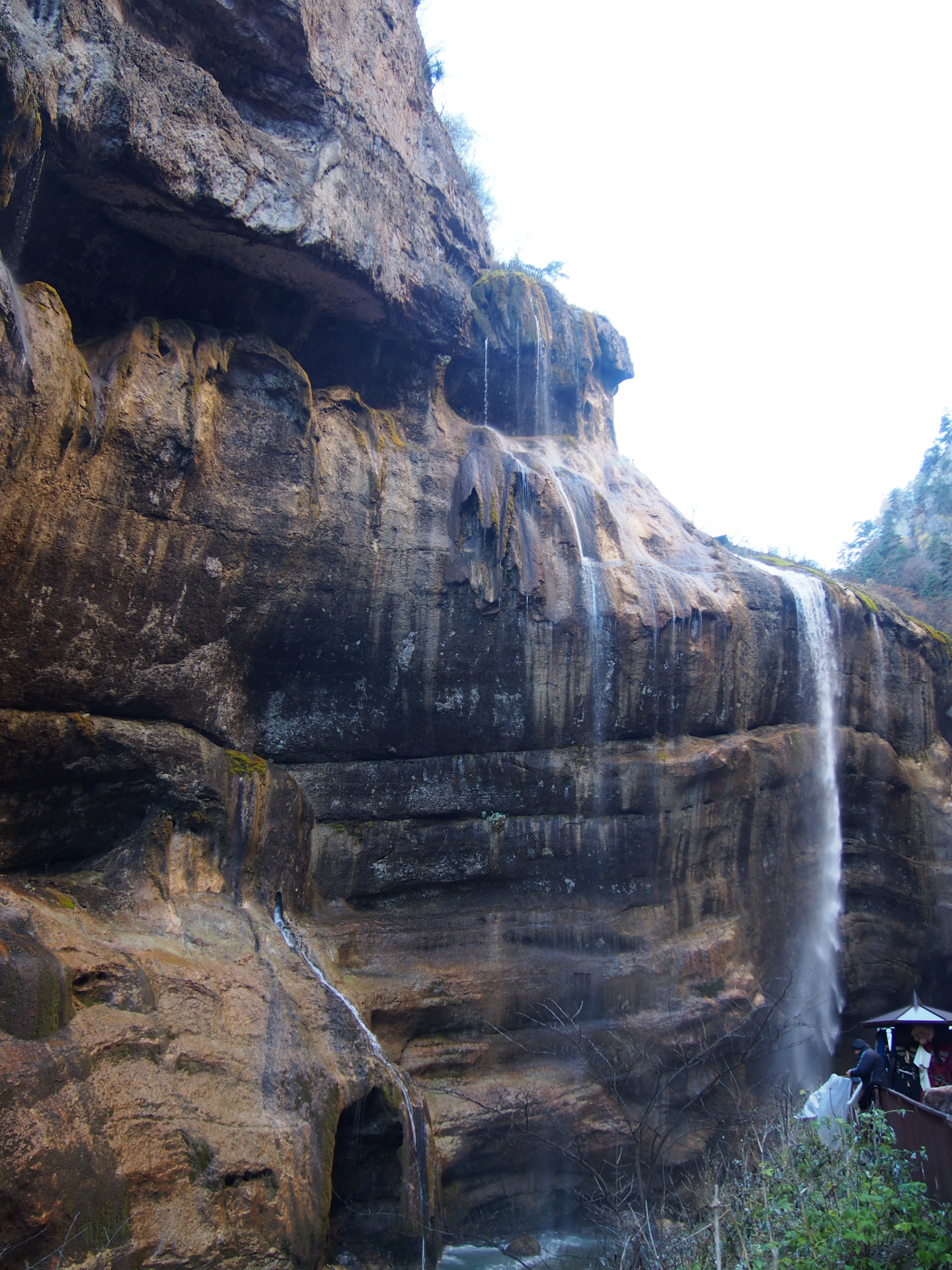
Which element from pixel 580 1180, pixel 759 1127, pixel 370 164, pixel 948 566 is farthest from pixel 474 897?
pixel 948 566

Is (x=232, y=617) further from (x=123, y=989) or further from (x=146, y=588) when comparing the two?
(x=123, y=989)

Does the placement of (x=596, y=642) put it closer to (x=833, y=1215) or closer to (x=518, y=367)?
(x=518, y=367)

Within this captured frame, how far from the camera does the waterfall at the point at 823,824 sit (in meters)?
13.2

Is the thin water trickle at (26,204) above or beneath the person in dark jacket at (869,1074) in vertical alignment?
above

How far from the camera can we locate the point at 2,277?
22.8 ft

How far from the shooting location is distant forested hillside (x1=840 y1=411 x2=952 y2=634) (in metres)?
23.0

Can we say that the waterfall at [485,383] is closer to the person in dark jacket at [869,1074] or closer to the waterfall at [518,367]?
the waterfall at [518,367]

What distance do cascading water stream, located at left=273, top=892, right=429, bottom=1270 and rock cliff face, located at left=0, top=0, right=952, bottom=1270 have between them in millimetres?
77

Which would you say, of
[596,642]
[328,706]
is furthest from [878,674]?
[328,706]

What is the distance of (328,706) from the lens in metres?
11.0

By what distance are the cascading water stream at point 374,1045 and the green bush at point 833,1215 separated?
2.25 m

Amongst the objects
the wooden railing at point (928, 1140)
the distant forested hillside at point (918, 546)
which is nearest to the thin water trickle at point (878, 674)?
the wooden railing at point (928, 1140)

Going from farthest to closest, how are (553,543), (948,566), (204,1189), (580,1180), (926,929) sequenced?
1. (948,566)
2. (926,929)
3. (553,543)
4. (580,1180)
5. (204,1189)

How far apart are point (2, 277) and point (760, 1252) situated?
996cm
